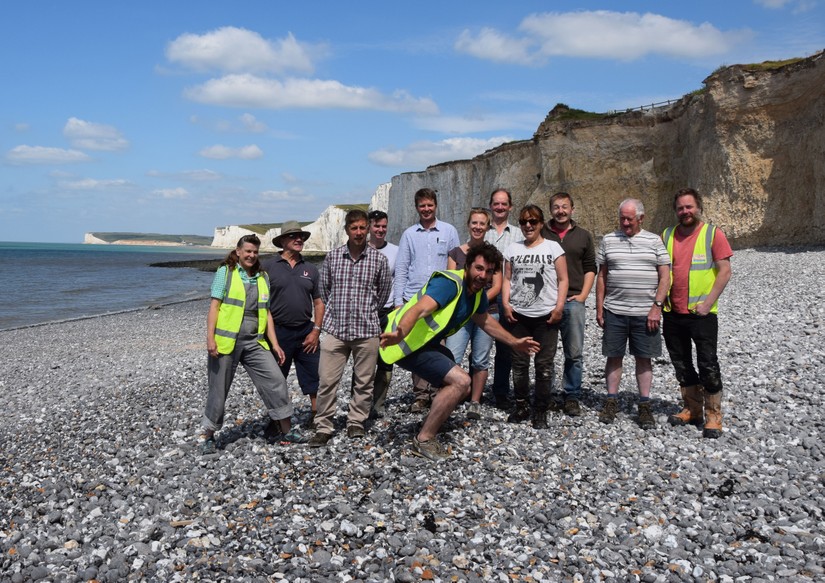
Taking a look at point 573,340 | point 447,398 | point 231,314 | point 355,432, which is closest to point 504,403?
point 573,340

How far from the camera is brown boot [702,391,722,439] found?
18.9 ft

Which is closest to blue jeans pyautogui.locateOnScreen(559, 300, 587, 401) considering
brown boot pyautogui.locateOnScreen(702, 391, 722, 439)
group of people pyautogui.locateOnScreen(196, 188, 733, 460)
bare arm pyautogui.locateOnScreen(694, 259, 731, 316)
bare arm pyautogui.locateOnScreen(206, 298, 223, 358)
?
group of people pyautogui.locateOnScreen(196, 188, 733, 460)

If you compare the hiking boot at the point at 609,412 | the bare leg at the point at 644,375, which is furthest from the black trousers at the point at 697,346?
the hiking boot at the point at 609,412

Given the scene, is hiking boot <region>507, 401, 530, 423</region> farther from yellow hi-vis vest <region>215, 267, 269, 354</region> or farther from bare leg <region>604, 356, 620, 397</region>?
yellow hi-vis vest <region>215, 267, 269, 354</region>

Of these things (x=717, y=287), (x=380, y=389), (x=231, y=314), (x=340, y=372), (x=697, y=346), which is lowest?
(x=380, y=389)

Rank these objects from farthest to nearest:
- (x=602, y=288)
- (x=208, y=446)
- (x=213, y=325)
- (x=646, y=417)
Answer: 1. (x=602, y=288)
2. (x=646, y=417)
3. (x=208, y=446)
4. (x=213, y=325)

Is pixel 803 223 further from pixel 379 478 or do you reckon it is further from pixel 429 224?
pixel 379 478

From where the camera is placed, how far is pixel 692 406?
6141 millimetres

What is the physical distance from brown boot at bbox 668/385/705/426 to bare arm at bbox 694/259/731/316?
2.96ft

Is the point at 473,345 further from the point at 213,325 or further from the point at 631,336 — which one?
the point at 213,325

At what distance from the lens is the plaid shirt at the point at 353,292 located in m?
5.77

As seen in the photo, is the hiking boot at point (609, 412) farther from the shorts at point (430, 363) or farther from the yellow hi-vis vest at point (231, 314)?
the yellow hi-vis vest at point (231, 314)

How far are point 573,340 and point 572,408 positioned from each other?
0.77 metres

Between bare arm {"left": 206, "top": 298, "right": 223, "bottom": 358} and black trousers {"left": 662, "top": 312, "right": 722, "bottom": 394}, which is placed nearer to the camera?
bare arm {"left": 206, "top": 298, "right": 223, "bottom": 358}
